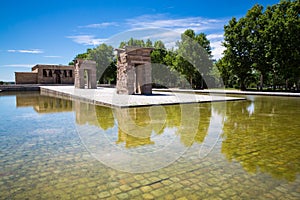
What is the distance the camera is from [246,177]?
10.6 ft

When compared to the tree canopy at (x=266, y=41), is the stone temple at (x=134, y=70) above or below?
below

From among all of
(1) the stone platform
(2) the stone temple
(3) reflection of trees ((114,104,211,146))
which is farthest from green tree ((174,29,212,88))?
(3) reflection of trees ((114,104,211,146))

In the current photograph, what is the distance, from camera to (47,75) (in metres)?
39.4

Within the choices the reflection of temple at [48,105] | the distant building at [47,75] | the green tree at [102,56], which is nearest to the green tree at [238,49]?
the reflection of temple at [48,105]

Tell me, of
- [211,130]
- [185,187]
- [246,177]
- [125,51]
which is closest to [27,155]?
Result: [185,187]

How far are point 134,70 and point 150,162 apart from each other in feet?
48.3

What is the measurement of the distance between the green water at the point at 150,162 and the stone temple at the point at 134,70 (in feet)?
38.0

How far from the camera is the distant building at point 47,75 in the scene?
38.1 m

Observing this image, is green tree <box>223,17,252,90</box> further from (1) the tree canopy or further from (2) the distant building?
(2) the distant building

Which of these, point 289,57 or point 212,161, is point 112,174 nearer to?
point 212,161

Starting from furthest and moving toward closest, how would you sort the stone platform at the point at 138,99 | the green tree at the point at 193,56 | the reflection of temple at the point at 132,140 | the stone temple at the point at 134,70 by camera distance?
the green tree at the point at 193,56
the stone temple at the point at 134,70
the stone platform at the point at 138,99
the reflection of temple at the point at 132,140

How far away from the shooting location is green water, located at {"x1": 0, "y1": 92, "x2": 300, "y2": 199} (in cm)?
287

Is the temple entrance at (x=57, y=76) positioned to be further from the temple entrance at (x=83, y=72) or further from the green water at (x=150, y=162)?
the green water at (x=150, y=162)

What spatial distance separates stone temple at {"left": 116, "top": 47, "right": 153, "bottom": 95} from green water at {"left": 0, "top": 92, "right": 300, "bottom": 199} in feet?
38.0
